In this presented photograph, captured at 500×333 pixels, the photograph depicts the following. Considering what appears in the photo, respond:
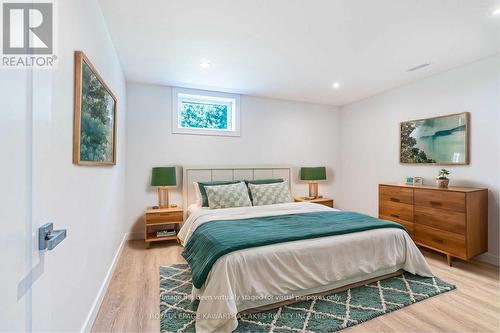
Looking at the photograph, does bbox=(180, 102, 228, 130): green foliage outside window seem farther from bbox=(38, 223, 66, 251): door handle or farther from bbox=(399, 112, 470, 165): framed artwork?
bbox=(38, 223, 66, 251): door handle

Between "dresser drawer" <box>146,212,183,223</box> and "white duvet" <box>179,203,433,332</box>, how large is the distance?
1672 mm

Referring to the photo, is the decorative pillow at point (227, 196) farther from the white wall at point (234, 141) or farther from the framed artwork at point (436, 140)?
the framed artwork at point (436, 140)

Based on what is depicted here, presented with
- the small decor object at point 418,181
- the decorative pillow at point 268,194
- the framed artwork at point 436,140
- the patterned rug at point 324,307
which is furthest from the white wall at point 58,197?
the framed artwork at point 436,140

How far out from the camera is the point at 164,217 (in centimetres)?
352

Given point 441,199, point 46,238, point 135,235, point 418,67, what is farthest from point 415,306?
point 135,235

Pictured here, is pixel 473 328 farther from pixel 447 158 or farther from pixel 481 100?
pixel 481 100

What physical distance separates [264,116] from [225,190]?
73.9 inches

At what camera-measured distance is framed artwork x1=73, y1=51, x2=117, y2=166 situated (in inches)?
58.2

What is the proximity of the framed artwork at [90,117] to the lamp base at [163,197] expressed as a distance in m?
1.46

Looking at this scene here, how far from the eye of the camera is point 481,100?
9.77ft

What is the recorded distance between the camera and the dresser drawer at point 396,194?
3329 millimetres

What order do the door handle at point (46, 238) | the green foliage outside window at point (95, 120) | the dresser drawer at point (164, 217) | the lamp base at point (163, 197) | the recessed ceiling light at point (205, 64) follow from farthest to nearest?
1. the lamp base at point (163, 197)
2. the dresser drawer at point (164, 217)
3. the recessed ceiling light at point (205, 64)
4. the green foliage outside window at point (95, 120)
5. the door handle at point (46, 238)

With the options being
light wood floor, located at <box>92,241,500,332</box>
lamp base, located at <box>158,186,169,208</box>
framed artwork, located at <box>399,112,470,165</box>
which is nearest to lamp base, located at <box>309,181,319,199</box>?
framed artwork, located at <box>399,112,470,165</box>

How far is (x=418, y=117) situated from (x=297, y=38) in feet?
8.24
